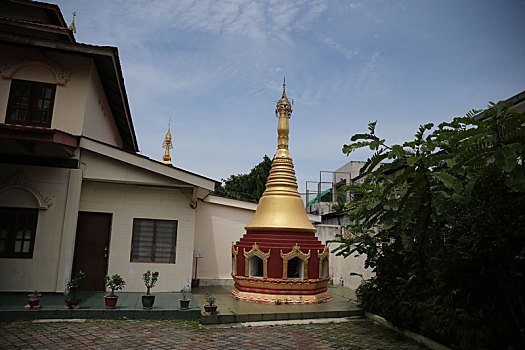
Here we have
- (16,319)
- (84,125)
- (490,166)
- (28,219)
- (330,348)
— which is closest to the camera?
(490,166)

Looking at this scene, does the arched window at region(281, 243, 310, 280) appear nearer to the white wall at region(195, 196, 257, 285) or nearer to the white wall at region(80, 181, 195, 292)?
the white wall at region(80, 181, 195, 292)

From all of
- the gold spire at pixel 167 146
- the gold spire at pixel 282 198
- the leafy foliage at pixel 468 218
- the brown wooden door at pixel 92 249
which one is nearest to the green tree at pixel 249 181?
the gold spire at pixel 167 146

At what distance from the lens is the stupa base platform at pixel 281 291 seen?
10352 mm

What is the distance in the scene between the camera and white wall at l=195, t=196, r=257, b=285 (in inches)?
547

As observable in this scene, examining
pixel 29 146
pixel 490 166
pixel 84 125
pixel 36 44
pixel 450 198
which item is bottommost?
pixel 450 198

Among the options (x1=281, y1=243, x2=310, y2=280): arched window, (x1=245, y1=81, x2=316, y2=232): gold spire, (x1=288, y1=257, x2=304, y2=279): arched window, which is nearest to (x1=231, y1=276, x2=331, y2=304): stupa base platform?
(x1=281, y1=243, x2=310, y2=280): arched window

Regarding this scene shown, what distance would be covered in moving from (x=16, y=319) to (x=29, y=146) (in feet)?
13.4

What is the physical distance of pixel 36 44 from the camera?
9953 millimetres

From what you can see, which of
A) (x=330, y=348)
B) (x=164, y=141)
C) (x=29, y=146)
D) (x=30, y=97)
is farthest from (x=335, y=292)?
(x=164, y=141)

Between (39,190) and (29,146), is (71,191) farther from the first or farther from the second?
(29,146)

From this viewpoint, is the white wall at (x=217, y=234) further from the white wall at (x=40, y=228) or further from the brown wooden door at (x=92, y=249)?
the white wall at (x=40, y=228)

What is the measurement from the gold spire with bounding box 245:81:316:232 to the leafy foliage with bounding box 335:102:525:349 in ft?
15.2

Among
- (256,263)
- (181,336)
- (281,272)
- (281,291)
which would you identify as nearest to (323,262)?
(281,272)

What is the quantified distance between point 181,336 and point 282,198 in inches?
222
